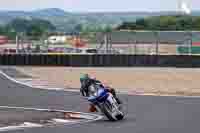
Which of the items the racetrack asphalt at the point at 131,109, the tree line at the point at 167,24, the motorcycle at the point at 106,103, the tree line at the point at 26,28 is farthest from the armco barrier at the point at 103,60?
the tree line at the point at 167,24

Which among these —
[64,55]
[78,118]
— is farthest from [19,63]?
[78,118]

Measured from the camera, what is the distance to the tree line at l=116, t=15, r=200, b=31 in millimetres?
99062

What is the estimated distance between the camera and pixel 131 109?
21125 mm

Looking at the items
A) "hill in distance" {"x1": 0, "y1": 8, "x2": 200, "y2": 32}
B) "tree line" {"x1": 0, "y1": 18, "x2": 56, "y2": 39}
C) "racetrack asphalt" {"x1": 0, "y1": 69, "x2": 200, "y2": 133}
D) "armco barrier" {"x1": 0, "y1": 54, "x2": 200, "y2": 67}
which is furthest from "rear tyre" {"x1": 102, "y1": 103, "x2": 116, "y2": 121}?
"hill in distance" {"x1": 0, "y1": 8, "x2": 200, "y2": 32}

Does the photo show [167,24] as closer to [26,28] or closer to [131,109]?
[26,28]

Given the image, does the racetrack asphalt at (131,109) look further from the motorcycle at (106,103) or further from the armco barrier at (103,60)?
the armco barrier at (103,60)

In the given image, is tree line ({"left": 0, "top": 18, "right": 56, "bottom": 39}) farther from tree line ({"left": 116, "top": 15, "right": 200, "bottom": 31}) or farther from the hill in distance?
tree line ({"left": 116, "top": 15, "right": 200, "bottom": 31})

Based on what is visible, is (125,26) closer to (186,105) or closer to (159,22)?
(159,22)

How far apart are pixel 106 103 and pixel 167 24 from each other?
88.8 metres

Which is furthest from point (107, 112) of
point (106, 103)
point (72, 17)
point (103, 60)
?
point (72, 17)

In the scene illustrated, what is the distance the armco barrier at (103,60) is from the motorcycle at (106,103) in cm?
2720

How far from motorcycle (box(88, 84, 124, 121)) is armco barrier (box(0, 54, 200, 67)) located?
2720 cm

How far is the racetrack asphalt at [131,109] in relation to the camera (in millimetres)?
16172

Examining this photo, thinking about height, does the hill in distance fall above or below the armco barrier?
above
